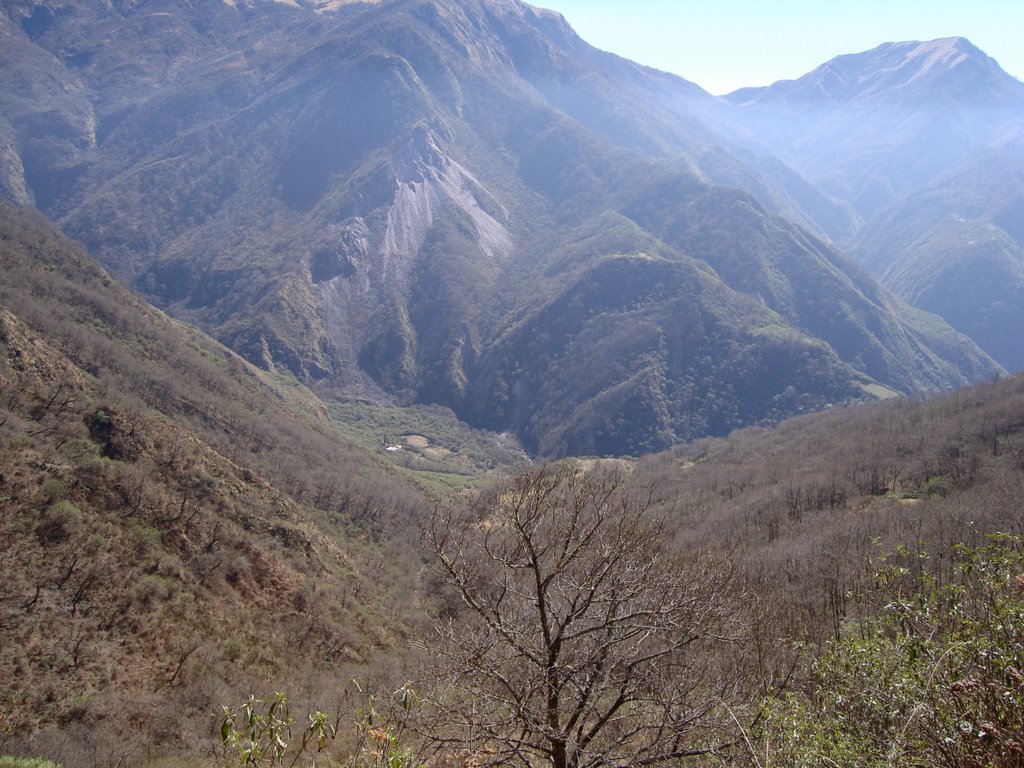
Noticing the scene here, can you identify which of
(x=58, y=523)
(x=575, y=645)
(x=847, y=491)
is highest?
(x=575, y=645)

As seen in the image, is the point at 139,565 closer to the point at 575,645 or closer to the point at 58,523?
the point at 58,523

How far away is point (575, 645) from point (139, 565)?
29.5 meters

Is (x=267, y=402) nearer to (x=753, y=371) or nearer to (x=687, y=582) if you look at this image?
(x=687, y=582)

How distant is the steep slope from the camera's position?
2472 centimetres

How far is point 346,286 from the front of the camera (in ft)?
646

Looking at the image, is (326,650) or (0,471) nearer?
(0,471)

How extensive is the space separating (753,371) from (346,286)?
124936 millimetres

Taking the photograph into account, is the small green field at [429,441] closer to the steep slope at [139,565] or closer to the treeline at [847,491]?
the treeline at [847,491]

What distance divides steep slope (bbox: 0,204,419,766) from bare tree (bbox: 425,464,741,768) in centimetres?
1593

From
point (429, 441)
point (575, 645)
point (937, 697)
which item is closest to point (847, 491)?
point (575, 645)

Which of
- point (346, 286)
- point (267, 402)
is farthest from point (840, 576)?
point (346, 286)

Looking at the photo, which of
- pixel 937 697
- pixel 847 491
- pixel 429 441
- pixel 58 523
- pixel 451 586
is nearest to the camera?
pixel 937 697

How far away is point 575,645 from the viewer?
39.7 feet

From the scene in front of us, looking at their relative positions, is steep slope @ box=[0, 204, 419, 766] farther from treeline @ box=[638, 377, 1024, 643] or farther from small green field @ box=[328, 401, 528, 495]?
small green field @ box=[328, 401, 528, 495]
